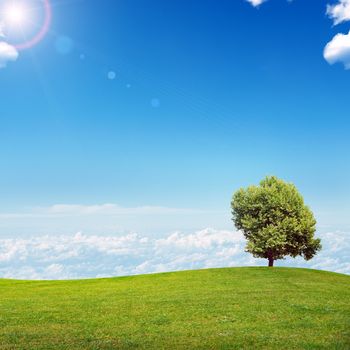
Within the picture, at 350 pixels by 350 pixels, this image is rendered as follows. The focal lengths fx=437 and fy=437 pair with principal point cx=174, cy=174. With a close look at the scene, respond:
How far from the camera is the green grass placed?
21.9 metres

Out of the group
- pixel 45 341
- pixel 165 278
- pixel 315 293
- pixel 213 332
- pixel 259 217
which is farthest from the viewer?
pixel 259 217

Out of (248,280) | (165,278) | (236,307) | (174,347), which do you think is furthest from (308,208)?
(174,347)

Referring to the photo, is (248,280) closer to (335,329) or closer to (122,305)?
(122,305)

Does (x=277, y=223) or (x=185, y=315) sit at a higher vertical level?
(x=277, y=223)

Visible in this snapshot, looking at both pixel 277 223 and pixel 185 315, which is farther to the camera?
pixel 277 223

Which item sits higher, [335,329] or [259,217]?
[259,217]

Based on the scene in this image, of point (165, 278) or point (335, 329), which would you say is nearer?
point (335, 329)

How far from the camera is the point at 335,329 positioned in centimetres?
2447

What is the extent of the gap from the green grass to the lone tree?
38.5ft

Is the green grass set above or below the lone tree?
below

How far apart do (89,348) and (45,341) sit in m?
2.87

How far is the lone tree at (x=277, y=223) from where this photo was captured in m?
59.4

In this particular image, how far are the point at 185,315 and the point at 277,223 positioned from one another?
112 ft

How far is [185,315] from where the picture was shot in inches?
1114
